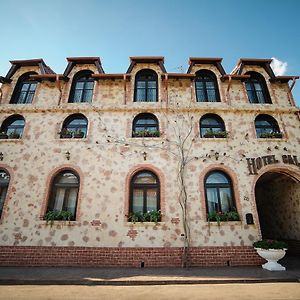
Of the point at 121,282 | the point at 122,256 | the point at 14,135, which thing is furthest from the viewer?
A: the point at 14,135

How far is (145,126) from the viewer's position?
399 inches

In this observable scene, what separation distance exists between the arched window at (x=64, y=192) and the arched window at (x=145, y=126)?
3547mm

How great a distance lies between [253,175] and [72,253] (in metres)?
8.29

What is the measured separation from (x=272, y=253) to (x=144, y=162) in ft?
19.6

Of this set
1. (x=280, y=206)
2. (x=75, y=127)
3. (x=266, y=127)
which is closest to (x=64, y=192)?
(x=75, y=127)

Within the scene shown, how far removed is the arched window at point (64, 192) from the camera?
8.70m

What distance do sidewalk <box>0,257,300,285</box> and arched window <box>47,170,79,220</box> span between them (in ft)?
7.56

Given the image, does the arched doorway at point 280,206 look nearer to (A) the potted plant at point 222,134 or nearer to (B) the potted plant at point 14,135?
(A) the potted plant at point 222,134

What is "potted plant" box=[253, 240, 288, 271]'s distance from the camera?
7176mm

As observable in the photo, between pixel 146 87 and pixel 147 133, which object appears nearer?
pixel 147 133

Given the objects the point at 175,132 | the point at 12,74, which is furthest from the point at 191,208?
the point at 12,74

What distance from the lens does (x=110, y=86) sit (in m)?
10.9

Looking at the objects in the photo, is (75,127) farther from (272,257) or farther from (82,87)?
(272,257)

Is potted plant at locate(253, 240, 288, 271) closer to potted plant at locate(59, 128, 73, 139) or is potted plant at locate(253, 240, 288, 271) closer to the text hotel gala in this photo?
the text hotel gala
